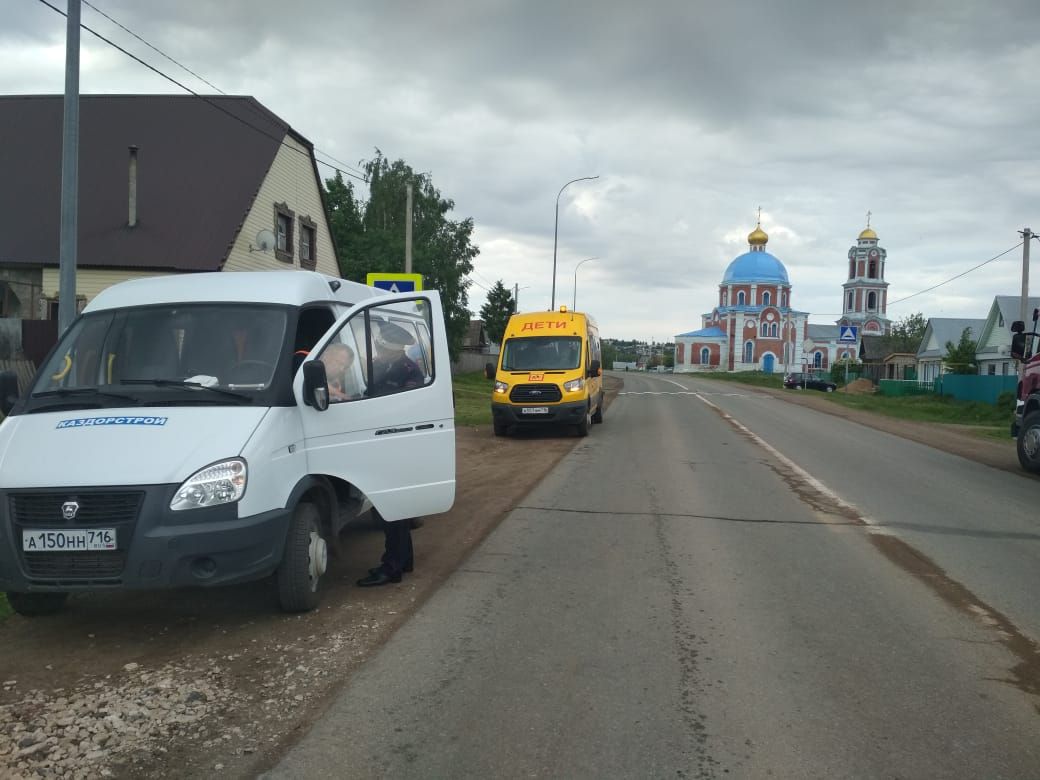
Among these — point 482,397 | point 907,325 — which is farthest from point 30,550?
point 907,325

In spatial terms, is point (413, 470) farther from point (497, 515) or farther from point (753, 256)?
point (753, 256)

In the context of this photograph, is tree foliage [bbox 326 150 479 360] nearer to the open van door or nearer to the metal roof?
the metal roof

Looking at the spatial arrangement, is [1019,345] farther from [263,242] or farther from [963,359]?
[963,359]

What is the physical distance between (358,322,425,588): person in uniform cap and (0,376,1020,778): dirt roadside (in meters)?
0.13

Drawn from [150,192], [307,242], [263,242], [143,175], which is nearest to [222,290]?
[263,242]

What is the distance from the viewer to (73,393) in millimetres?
5379

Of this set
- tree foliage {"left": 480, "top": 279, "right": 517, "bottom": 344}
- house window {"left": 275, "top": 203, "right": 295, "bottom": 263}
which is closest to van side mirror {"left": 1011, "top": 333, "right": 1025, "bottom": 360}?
house window {"left": 275, "top": 203, "right": 295, "bottom": 263}

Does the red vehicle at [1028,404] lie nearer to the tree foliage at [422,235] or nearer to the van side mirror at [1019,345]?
the van side mirror at [1019,345]

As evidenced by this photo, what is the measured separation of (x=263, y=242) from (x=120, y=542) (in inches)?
830

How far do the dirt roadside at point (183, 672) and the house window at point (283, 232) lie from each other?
20.6 meters

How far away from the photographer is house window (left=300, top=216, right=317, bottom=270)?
2812 cm

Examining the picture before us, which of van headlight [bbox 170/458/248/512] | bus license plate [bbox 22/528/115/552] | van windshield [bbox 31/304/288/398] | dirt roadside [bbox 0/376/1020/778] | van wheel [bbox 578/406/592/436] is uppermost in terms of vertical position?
van windshield [bbox 31/304/288/398]

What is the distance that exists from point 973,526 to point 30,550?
823 centimetres

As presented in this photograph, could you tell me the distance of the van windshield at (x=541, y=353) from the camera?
1791cm
